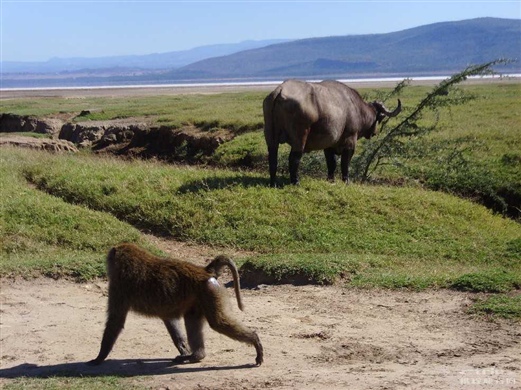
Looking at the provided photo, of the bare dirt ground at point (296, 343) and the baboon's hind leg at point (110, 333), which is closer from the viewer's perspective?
the bare dirt ground at point (296, 343)

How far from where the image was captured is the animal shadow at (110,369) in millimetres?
7281

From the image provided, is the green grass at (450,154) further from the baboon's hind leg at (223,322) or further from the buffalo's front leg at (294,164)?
the baboon's hind leg at (223,322)

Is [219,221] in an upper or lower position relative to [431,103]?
lower

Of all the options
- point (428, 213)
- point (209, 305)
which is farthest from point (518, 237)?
point (209, 305)

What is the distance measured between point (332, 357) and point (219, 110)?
21174 millimetres

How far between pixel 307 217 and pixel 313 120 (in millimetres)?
2124

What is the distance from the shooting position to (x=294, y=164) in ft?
46.8

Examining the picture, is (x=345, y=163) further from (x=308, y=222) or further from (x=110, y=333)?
(x=110, y=333)

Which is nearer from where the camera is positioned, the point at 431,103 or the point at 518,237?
the point at 518,237

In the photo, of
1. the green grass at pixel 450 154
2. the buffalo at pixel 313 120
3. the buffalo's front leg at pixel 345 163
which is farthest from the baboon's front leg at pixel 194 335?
the green grass at pixel 450 154

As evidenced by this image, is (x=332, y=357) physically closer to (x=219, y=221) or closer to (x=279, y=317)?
(x=279, y=317)

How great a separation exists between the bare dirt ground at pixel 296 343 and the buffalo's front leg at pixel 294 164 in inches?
175

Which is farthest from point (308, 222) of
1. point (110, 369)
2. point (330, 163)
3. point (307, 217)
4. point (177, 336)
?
point (110, 369)

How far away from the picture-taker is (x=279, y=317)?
890 centimetres
